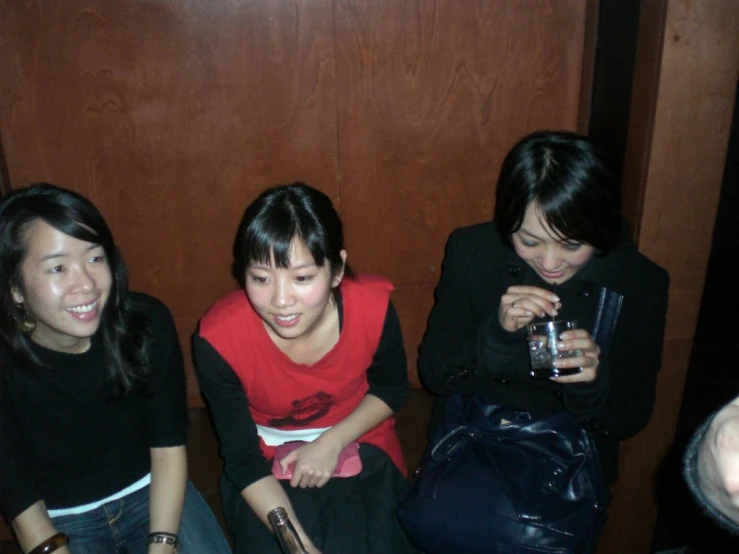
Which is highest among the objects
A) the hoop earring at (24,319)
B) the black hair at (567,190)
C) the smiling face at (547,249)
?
the black hair at (567,190)

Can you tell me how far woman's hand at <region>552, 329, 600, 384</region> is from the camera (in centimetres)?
162

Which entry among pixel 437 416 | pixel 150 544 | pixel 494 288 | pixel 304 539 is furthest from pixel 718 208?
pixel 150 544

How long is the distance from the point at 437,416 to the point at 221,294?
3.59 ft

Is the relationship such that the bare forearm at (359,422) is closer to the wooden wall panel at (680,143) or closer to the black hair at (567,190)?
the black hair at (567,190)

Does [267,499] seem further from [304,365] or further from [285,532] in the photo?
[304,365]

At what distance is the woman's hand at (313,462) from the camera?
177 cm

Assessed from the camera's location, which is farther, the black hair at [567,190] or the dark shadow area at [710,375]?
the dark shadow area at [710,375]

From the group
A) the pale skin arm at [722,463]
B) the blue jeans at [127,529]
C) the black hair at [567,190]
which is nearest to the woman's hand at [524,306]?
the black hair at [567,190]

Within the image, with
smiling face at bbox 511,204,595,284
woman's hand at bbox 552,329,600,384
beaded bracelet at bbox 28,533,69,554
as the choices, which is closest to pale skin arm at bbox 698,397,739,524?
woman's hand at bbox 552,329,600,384

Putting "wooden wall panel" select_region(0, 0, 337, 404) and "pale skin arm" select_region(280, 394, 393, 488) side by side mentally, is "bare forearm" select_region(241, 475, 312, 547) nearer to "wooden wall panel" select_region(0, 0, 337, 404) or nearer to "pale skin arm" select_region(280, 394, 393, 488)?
"pale skin arm" select_region(280, 394, 393, 488)

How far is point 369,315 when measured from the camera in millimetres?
1860

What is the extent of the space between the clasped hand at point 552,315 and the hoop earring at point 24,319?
4.37ft

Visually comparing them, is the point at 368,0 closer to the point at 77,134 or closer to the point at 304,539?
the point at 77,134

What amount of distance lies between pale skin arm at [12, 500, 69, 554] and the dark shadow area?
7.03 ft
